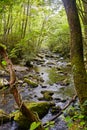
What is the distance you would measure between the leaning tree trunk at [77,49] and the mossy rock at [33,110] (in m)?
1.94

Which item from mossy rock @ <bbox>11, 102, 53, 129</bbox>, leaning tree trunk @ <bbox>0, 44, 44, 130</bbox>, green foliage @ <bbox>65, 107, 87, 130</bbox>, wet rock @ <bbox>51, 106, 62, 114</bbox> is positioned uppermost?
leaning tree trunk @ <bbox>0, 44, 44, 130</bbox>

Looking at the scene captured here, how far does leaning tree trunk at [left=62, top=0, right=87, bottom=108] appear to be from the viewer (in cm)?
364

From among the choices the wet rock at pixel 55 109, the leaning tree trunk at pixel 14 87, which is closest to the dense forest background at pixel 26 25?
the wet rock at pixel 55 109

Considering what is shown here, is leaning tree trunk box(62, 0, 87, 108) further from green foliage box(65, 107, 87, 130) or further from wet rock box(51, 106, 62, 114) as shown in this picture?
wet rock box(51, 106, 62, 114)

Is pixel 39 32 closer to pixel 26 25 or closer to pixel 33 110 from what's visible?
pixel 26 25

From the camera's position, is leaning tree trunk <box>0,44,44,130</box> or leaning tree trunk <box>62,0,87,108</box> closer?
Answer: leaning tree trunk <box>0,44,44,130</box>

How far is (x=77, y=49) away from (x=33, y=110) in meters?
2.73

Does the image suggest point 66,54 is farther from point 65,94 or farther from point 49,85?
point 65,94

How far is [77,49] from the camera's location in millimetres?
3689

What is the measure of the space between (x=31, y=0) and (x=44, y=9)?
179cm

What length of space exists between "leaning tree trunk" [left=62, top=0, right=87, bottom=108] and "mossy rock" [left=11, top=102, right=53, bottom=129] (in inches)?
76.2

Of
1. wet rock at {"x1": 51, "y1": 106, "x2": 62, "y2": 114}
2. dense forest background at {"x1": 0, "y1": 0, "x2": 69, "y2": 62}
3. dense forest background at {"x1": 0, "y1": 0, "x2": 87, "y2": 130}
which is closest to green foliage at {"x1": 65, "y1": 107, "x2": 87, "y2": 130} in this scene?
dense forest background at {"x1": 0, "y1": 0, "x2": 87, "y2": 130}

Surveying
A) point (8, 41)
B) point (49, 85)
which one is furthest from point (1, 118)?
point (8, 41)

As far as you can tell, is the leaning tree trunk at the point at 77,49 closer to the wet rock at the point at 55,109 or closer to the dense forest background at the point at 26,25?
the wet rock at the point at 55,109
